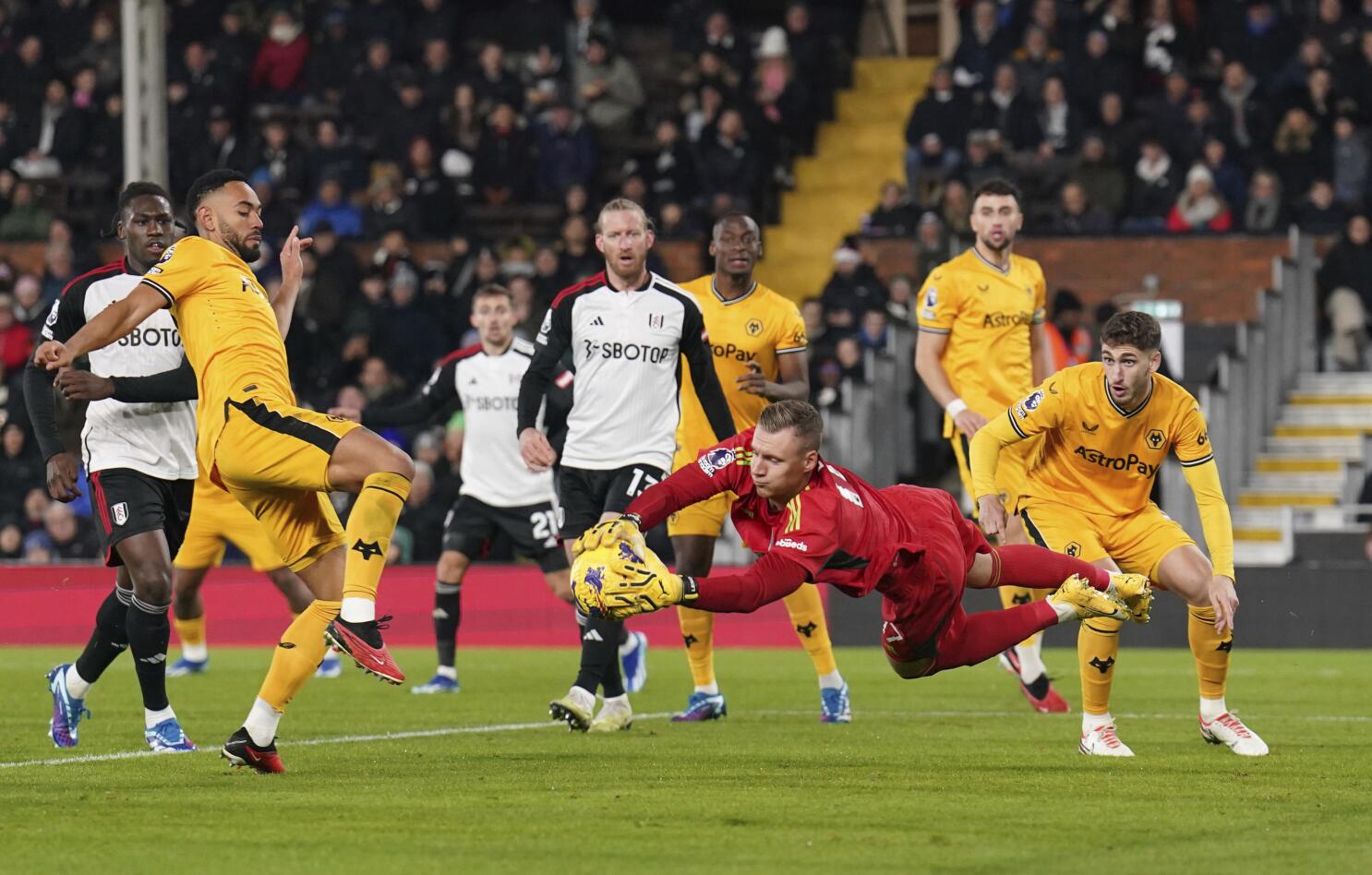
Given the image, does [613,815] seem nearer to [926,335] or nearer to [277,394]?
[277,394]

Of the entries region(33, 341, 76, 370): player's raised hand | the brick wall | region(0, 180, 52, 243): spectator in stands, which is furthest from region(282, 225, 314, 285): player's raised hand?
region(0, 180, 52, 243): spectator in stands

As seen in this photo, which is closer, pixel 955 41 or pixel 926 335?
pixel 926 335

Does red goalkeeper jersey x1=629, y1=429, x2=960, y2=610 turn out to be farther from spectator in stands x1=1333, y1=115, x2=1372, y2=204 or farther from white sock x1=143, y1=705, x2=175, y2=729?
spectator in stands x1=1333, y1=115, x2=1372, y2=204

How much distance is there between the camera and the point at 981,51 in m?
22.0

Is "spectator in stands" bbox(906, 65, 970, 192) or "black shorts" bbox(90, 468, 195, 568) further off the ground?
"spectator in stands" bbox(906, 65, 970, 192)

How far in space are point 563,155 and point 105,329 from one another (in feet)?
48.9

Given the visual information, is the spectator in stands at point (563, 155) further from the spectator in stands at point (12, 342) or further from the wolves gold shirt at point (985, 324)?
the wolves gold shirt at point (985, 324)

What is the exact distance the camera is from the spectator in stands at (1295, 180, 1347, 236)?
1972cm

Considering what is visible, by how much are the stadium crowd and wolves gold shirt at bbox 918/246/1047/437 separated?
5.38 meters

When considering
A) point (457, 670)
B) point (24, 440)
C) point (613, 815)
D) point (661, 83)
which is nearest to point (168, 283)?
point (613, 815)

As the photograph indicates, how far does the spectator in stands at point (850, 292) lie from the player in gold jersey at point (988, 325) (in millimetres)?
7498

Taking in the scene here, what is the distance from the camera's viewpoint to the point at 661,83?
24703 mm

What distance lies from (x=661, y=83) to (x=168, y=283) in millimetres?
17224

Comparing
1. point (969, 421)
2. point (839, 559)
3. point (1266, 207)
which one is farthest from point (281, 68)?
point (839, 559)
